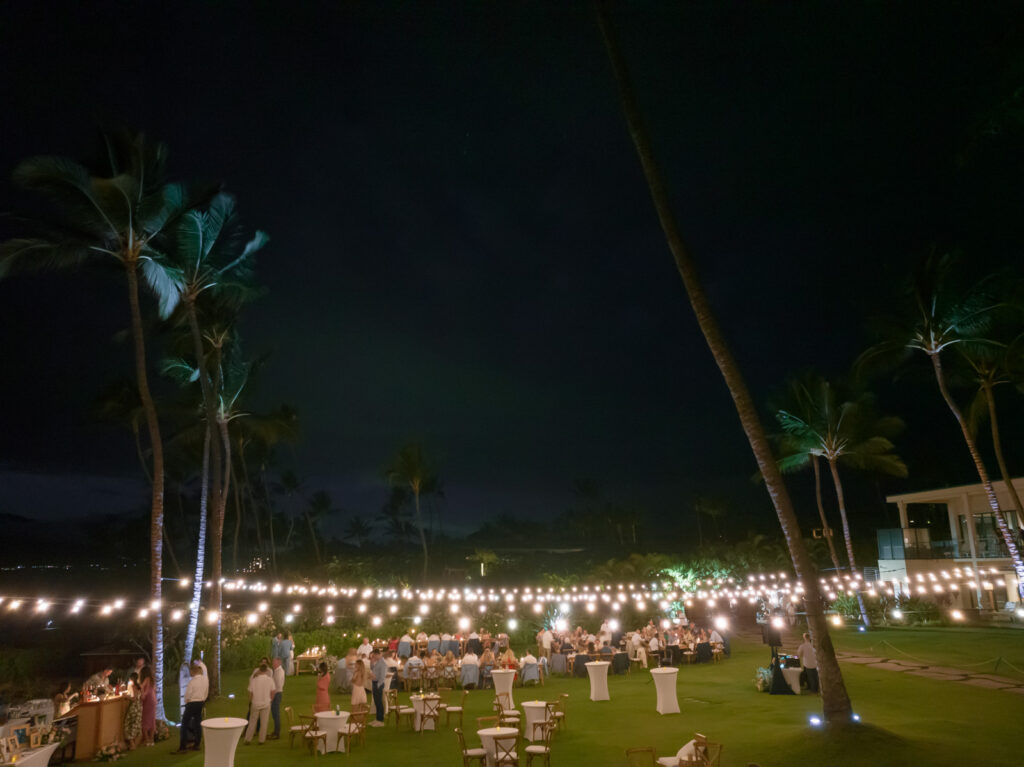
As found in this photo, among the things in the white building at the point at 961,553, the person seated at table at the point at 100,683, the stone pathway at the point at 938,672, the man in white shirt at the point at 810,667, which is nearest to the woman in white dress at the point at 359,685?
the person seated at table at the point at 100,683

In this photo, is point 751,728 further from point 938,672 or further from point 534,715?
point 938,672

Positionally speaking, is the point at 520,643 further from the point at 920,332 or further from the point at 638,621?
the point at 920,332

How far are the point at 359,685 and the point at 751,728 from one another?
744 centimetres

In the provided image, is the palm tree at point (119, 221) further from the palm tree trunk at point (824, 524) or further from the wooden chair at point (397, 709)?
the palm tree trunk at point (824, 524)

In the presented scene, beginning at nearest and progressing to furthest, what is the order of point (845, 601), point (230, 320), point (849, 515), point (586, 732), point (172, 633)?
1. point (586, 732)
2. point (230, 320)
3. point (172, 633)
4. point (845, 601)
5. point (849, 515)

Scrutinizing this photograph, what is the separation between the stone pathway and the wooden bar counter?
17485 millimetres

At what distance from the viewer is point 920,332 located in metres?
24.1

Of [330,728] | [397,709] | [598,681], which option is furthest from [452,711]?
[598,681]

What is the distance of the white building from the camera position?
30.5 m

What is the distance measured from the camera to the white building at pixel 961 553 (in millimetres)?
30516

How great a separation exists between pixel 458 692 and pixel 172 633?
11591mm

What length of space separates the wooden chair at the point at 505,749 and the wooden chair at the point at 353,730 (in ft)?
11.4

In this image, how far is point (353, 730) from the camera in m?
12.1

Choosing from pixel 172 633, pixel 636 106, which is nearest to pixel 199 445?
pixel 172 633
